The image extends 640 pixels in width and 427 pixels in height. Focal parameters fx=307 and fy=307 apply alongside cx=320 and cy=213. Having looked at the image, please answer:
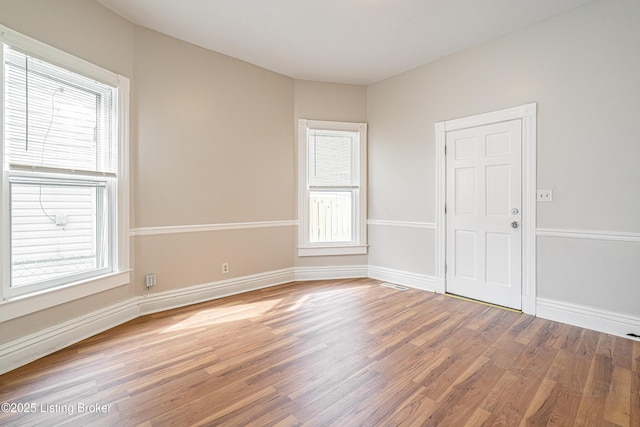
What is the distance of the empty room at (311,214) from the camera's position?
6.34ft

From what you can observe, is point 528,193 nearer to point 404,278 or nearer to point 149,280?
point 404,278

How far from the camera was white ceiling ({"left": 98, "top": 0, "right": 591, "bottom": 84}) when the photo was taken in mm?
2734

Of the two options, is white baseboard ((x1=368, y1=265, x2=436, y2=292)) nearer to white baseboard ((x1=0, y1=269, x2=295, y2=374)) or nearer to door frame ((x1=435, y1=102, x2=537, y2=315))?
door frame ((x1=435, y1=102, x2=537, y2=315))

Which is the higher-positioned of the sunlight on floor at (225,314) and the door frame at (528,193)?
the door frame at (528,193)

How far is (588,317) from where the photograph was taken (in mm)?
2744

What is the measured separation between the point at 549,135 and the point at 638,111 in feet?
1.96

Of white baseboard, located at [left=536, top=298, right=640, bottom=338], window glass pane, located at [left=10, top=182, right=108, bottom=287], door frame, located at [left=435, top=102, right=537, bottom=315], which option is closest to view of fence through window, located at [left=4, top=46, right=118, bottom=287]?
window glass pane, located at [left=10, top=182, right=108, bottom=287]

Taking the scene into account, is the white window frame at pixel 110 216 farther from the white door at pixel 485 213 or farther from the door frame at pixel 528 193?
the door frame at pixel 528 193

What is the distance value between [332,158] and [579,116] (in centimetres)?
279

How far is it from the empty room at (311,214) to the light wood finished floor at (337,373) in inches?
0.7

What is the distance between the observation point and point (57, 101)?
242 centimetres

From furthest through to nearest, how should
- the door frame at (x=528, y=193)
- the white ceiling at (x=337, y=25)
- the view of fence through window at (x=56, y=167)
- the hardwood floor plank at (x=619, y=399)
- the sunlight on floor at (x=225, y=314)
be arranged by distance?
the door frame at (x=528, y=193), the sunlight on floor at (x=225, y=314), the white ceiling at (x=337, y=25), the view of fence through window at (x=56, y=167), the hardwood floor plank at (x=619, y=399)

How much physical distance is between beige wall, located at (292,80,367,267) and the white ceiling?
535 mm

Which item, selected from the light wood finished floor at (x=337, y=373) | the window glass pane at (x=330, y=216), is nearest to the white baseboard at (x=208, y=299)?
the light wood finished floor at (x=337, y=373)
